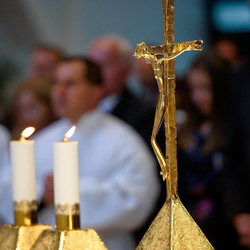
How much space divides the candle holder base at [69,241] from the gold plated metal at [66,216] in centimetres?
1

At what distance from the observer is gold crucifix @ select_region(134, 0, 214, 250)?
476 millimetres

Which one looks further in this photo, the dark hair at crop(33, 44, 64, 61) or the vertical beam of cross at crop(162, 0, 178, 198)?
the dark hair at crop(33, 44, 64, 61)

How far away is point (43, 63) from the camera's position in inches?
106

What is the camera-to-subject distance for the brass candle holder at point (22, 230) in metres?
0.53

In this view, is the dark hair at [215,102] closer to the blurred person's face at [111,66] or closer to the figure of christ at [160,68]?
the blurred person's face at [111,66]

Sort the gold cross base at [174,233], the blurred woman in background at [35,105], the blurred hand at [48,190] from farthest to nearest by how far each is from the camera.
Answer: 1. the blurred woman in background at [35,105]
2. the blurred hand at [48,190]
3. the gold cross base at [174,233]

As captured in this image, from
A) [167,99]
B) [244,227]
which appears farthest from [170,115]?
[244,227]

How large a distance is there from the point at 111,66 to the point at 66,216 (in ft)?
5.77

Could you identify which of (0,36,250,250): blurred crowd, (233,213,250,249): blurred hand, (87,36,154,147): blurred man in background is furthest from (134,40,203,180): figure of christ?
(87,36,154,147): blurred man in background

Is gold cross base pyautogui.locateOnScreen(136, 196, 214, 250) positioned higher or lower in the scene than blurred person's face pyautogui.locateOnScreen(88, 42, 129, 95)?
lower

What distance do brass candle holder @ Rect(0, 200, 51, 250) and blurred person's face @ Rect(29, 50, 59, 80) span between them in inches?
80.8

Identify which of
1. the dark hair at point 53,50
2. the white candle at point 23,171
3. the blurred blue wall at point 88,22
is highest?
the blurred blue wall at point 88,22

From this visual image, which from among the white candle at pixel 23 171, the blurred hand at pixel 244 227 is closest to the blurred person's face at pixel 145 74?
the blurred hand at pixel 244 227

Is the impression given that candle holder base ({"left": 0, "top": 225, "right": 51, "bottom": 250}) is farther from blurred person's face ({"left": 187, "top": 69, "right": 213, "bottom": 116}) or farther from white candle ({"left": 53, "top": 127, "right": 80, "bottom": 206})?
blurred person's face ({"left": 187, "top": 69, "right": 213, "bottom": 116})
